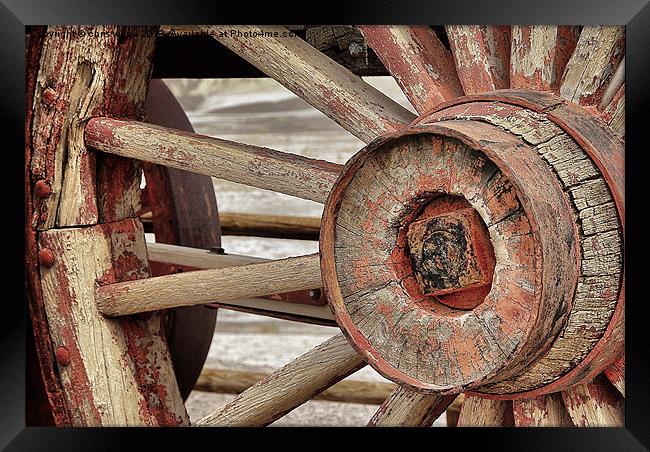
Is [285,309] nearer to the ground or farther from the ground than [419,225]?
nearer to the ground

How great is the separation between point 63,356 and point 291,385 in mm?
415

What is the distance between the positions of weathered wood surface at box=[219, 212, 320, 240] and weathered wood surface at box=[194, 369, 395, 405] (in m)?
0.46

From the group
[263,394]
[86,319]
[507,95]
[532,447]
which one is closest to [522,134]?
[507,95]

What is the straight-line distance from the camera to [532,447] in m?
1.46

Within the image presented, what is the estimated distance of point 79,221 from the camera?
183cm

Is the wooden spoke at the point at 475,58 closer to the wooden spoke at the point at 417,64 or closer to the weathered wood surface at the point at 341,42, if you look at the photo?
the wooden spoke at the point at 417,64

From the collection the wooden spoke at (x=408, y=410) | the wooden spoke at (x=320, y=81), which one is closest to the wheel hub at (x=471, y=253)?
the wooden spoke at (x=320, y=81)

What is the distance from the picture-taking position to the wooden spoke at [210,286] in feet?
5.27

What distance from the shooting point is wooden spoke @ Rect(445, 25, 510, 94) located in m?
1.50

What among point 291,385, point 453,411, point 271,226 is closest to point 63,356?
point 291,385

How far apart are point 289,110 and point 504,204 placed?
10.8 feet

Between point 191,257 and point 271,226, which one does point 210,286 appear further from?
point 271,226

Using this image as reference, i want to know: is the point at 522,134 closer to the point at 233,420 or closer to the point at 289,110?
the point at 233,420

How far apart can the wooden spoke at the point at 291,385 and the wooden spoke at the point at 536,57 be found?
53 centimetres
